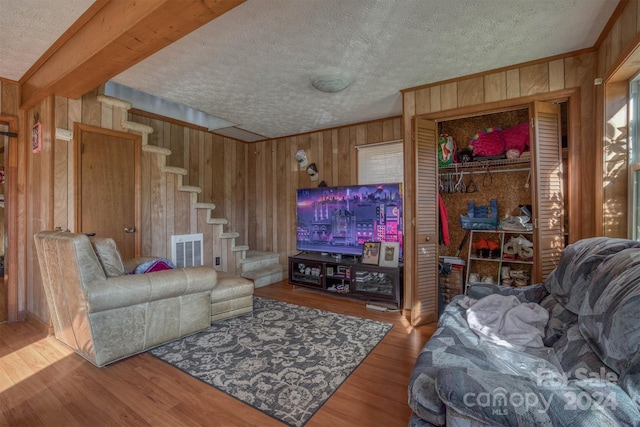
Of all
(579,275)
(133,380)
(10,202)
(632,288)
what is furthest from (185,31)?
(10,202)

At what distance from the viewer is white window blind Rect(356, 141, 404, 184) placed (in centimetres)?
387

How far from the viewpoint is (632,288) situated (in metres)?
1.05

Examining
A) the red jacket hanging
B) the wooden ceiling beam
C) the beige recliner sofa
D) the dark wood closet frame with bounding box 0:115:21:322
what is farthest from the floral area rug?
the wooden ceiling beam

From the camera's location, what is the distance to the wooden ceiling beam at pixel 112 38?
58.7 inches

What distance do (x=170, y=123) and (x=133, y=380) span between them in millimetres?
3446

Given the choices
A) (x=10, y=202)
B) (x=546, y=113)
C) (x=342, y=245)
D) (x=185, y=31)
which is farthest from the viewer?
(x=342, y=245)

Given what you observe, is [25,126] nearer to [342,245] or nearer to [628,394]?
[342,245]

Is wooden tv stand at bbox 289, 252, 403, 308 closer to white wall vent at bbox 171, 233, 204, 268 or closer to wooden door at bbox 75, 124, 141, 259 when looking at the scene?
white wall vent at bbox 171, 233, 204, 268

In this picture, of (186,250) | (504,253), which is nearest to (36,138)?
(186,250)

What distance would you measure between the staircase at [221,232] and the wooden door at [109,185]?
14cm

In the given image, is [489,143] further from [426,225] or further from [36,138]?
[36,138]

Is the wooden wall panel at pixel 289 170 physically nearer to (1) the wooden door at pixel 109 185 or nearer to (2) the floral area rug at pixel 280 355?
(2) the floral area rug at pixel 280 355

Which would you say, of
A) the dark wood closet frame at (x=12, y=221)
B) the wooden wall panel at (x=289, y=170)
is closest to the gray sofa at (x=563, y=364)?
the wooden wall panel at (x=289, y=170)

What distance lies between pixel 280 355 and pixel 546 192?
2593mm
